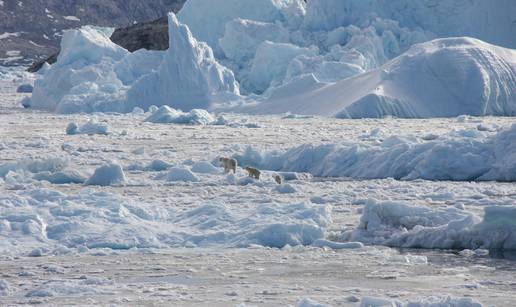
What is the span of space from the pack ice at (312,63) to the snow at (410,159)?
755 cm

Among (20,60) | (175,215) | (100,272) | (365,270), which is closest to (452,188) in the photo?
(175,215)

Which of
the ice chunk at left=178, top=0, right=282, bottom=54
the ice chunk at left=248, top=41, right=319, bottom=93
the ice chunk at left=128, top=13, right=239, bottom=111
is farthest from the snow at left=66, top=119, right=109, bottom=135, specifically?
the ice chunk at left=178, top=0, right=282, bottom=54

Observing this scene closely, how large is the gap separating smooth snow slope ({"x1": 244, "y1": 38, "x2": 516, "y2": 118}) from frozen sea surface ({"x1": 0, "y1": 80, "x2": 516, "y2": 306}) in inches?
318

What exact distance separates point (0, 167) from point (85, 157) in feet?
7.46

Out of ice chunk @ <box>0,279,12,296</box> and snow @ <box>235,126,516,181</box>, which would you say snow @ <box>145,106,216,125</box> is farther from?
ice chunk @ <box>0,279,12,296</box>

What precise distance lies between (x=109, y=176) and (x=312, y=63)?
1573cm

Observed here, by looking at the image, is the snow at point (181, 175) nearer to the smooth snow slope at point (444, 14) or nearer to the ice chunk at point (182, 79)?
the ice chunk at point (182, 79)

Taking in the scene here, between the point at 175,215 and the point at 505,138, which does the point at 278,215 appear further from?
the point at 505,138

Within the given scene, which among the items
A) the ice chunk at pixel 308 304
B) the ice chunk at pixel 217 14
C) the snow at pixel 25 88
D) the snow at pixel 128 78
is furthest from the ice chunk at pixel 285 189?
the snow at pixel 25 88

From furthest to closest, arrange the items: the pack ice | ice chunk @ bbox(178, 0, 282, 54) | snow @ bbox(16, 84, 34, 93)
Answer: snow @ bbox(16, 84, 34, 93) < ice chunk @ bbox(178, 0, 282, 54) < the pack ice

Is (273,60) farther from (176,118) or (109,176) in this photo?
(109,176)

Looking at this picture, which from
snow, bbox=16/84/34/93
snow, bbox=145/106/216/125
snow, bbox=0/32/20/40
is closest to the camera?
snow, bbox=145/106/216/125

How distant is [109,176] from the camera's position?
10.1 metres

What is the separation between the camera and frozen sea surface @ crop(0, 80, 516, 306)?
16.7 ft
